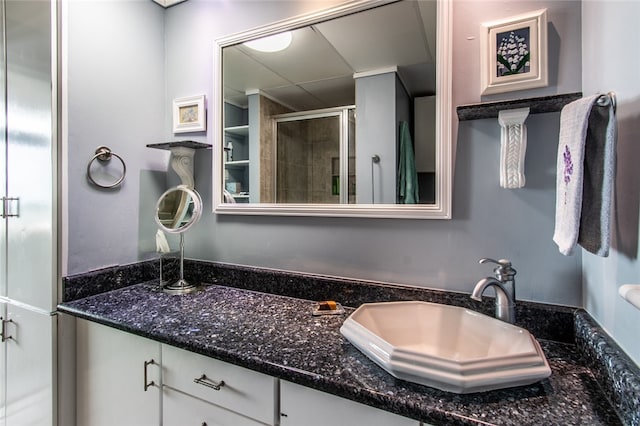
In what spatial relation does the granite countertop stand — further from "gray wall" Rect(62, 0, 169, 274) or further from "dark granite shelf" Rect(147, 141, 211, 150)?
"dark granite shelf" Rect(147, 141, 211, 150)

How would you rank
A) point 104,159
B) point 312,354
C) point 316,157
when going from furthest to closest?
point 104,159 → point 316,157 → point 312,354

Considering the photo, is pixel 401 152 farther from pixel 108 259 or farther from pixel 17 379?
pixel 17 379

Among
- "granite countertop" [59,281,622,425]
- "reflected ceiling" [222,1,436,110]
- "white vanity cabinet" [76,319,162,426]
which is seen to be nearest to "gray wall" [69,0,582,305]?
"reflected ceiling" [222,1,436,110]

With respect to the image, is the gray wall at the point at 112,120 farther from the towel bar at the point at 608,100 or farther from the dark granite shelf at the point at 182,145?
the towel bar at the point at 608,100

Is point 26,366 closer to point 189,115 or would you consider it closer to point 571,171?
point 189,115

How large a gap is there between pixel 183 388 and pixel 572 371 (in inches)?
42.5

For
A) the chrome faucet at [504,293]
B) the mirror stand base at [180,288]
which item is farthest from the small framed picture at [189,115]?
the chrome faucet at [504,293]

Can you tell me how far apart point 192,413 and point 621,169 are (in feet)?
4.28

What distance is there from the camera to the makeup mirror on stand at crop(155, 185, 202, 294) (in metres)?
1.51

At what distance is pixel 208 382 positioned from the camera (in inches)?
37.5

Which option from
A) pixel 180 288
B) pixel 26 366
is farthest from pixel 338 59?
pixel 26 366

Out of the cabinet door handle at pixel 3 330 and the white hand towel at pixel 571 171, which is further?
the cabinet door handle at pixel 3 330

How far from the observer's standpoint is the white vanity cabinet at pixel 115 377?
1.10 meters

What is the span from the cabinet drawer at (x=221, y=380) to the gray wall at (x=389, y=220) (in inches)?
21.3
